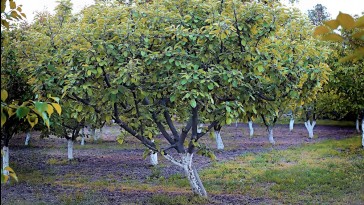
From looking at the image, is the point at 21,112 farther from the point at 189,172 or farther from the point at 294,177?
the point at 294,177

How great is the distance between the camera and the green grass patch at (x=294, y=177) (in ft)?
31.6

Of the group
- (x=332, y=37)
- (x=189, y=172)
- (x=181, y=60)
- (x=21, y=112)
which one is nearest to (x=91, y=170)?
(x=189, y=172)

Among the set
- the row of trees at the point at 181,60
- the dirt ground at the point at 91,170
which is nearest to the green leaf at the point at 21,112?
the row of trees at the point at 181,60

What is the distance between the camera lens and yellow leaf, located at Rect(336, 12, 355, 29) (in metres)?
1.17

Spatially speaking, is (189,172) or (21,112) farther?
(189,172)

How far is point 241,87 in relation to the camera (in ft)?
25.2

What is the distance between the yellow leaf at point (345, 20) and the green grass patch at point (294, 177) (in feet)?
27.3

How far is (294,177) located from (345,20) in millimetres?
11313

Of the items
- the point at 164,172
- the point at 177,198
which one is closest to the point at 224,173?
the point at 164,172

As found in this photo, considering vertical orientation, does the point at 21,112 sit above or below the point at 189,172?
above

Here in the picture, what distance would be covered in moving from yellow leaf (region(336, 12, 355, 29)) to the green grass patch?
27.3 feet

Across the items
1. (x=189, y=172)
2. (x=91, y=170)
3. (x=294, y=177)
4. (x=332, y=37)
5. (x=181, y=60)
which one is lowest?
(x=91, y=170)

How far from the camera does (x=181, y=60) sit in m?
7.26

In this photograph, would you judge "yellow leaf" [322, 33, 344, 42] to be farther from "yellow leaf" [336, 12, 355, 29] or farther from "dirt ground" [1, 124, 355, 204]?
"dirt ground" [1, 124, 355, 204]
